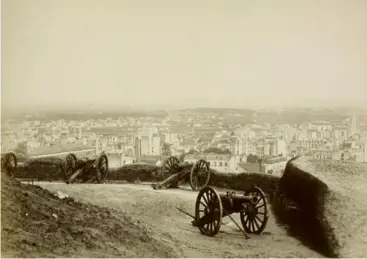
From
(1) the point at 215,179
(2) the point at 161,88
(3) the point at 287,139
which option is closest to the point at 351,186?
(3) the point at 287,139

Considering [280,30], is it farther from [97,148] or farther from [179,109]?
[97,148]

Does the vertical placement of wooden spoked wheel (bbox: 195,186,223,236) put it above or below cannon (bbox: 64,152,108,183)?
below

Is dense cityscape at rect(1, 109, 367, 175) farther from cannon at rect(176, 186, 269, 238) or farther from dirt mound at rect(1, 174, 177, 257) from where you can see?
dirt mound at rect(1, 174, 177, 257)

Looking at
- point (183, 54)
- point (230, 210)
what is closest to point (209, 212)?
point (230, 210)

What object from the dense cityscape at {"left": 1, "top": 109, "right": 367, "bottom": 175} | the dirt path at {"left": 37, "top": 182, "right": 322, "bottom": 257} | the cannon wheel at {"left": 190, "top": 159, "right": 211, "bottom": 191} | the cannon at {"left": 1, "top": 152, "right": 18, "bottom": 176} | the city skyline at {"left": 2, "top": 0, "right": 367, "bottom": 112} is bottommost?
the dirt path at {"left": 37, "top": 182, "right": 322, "bottom": 257}

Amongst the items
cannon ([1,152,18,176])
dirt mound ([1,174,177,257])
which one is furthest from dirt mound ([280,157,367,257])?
cannon ([1,152,18,176])

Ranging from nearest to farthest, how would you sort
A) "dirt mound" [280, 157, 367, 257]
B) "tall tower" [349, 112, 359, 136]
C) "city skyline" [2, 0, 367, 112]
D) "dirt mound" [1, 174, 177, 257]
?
"dirt mound" [1, 174, 177, 257] → "dirt mound" [280, 157, 367, 257] → "city skyline" [2, 0, 367, 112] → "tall tower" [349, 112, 359, 136]

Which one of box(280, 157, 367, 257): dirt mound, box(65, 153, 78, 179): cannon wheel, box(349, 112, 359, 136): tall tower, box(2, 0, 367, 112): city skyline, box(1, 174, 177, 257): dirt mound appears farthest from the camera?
box(349, 112, 359, 136): tall tower
